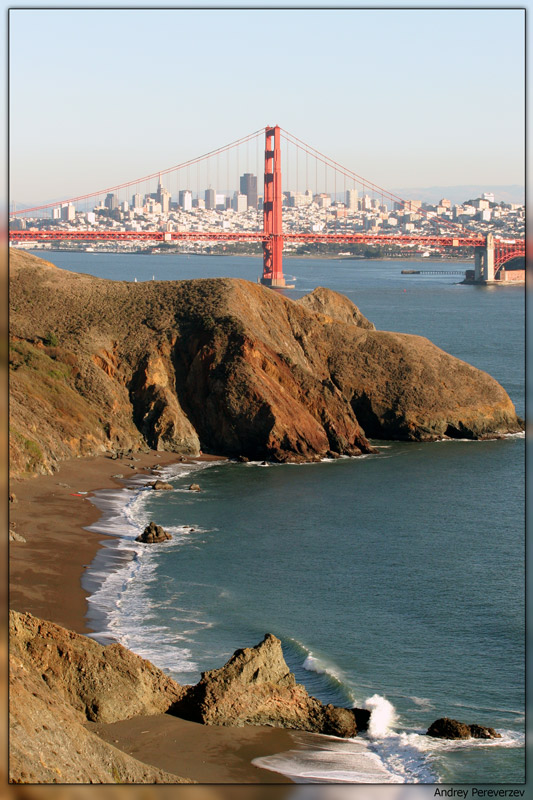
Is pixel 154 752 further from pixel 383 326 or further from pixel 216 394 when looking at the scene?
pixel 383 326

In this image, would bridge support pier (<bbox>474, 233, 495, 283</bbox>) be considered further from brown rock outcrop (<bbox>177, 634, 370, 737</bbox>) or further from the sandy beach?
brown rock outcrop (<bbox>177, 634, 370, 737</bbox>)

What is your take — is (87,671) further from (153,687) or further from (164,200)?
(164,200)

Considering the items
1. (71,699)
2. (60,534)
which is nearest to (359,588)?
(60,534)

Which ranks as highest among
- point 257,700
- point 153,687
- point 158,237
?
point 158,237

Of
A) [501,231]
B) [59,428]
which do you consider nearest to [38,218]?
[501,231]

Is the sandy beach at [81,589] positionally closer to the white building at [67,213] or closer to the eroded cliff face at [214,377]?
the eroded cliff face at [214,377]

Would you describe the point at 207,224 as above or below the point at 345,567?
above
